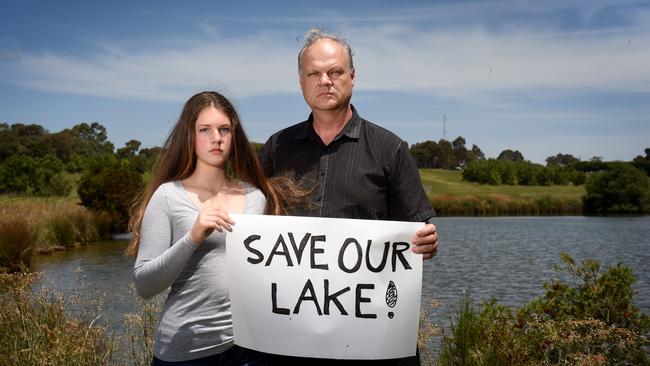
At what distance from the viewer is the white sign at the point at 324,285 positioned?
3.16m

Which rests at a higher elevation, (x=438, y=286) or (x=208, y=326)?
(x=208, y=326)

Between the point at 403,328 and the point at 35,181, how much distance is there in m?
47.7

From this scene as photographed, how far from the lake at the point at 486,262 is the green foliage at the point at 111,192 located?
244 centimetres

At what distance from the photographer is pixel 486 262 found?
94.2ft

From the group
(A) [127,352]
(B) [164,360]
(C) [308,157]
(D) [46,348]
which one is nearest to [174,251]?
(B) [164,360]

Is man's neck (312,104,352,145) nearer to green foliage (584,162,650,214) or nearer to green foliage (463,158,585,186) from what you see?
green foliage (584,162,650,214)

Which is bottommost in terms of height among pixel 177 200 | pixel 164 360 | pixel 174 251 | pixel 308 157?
pixel 164 360

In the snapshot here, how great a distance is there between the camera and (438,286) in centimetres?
2056

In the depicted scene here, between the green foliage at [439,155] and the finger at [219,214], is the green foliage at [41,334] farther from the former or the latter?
the green foliage at [439,155]

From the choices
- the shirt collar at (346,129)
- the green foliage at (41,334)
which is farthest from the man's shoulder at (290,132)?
the green foliage at (41,334)

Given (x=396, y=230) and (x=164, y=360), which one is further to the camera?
(x=396, y=230)

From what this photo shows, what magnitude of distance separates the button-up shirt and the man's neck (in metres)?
0.03

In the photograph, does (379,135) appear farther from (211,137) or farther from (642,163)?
(642,163)

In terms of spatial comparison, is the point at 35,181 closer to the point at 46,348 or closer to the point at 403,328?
the point at 46,348
